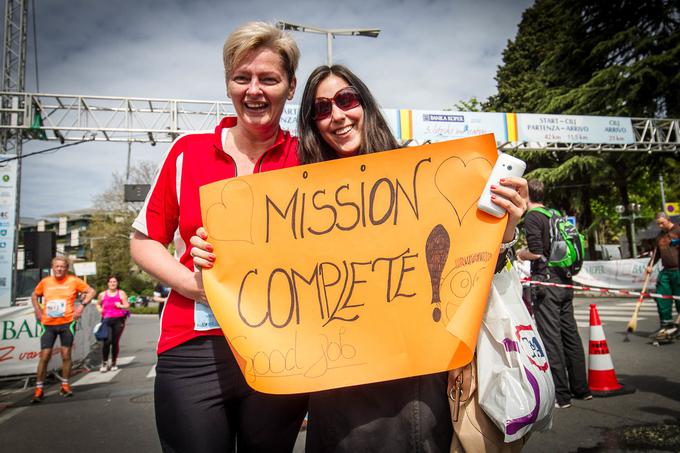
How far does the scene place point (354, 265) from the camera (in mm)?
1463

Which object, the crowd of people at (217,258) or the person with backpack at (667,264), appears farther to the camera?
the person with backpack at (667,264)

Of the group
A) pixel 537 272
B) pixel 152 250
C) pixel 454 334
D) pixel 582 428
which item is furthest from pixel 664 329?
pixel 152 250

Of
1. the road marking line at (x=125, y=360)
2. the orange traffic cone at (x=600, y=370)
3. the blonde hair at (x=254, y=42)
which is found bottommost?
the road marking line at (x=125, y=360)

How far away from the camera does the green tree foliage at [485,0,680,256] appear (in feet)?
54.0

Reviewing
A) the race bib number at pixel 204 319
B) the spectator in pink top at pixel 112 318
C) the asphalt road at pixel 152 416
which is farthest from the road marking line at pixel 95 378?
Answer: the race bib number at pixel 204 319

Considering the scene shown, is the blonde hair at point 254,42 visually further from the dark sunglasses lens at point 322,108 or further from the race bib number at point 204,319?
the race bib number at point 204,319

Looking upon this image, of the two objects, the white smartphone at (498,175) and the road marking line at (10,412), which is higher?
the white smartphone at (498,175)

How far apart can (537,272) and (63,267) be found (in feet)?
23.1

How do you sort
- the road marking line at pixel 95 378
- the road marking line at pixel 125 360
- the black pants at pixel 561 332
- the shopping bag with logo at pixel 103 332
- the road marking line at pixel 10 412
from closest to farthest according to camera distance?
1. the black pants at pixel 561 332
2. the road marking line at pixel 10 412
3. the road marking line at pixel 95 378
4. the shopping bag with logo at pixel 103 332
5. the road marking line at pixel 125 360

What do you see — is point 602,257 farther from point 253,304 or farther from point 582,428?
point 253,304

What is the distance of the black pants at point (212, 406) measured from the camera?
1.46 metres

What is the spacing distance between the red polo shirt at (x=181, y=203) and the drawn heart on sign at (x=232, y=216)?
0.35ft

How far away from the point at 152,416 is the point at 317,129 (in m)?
4.72

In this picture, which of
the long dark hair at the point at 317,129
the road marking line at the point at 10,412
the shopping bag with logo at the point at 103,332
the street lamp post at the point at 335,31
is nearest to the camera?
the long dark hair at the point at 317,129
